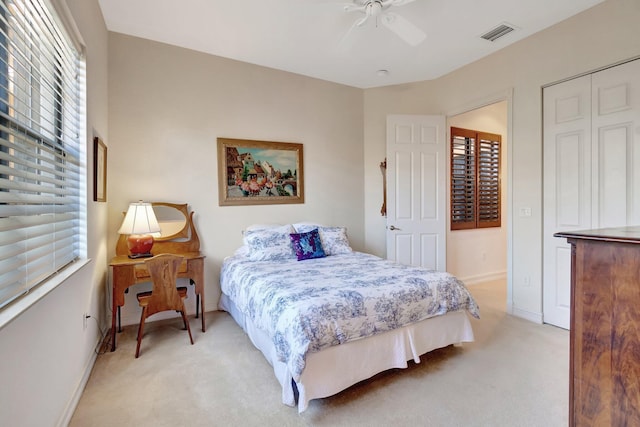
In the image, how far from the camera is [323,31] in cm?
308

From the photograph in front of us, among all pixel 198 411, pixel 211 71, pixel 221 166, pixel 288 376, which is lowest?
pixel 198 411

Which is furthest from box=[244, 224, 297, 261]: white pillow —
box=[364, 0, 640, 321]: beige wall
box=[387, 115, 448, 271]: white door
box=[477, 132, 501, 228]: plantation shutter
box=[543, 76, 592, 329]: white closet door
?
box=[477, 132, 501, 228]: plantation shutter

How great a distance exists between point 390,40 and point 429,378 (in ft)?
10.3

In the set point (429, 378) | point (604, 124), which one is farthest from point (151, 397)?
point (604, 124)

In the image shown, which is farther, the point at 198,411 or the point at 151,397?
the point at 151,397

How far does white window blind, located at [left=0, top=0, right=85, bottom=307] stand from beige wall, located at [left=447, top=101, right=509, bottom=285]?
160 inches

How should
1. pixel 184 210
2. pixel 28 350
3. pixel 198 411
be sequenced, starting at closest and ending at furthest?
pixel 28 350
pixel 198 411
pixel 184 210

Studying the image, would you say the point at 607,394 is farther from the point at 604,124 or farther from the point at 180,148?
the point at 180,148

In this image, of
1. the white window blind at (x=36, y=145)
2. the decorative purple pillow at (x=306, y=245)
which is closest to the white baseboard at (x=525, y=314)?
the decorative purple pillow at (x=306, y=245)

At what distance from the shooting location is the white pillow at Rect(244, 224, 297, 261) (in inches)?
127

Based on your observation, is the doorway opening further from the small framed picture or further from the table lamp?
the small framed picture

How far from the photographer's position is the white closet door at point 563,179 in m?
2.82

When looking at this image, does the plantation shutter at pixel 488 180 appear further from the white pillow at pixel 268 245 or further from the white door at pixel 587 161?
the white pillow at pixel 268 245

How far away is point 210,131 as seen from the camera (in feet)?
11.7
